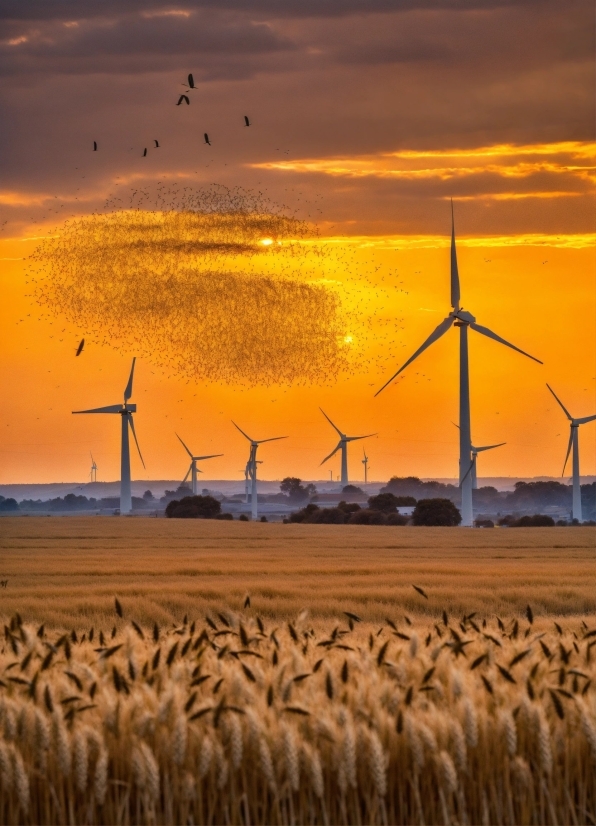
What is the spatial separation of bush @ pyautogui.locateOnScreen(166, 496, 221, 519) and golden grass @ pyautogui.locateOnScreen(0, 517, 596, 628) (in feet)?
200

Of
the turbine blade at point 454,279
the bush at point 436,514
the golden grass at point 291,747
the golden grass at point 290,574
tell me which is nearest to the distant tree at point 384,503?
the bush at point 436,514

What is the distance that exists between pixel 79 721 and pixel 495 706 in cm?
342

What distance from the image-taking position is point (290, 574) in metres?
45.3

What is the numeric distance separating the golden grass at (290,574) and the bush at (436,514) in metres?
37.5

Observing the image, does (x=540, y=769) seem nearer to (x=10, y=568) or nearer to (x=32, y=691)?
(x=32, y=691)

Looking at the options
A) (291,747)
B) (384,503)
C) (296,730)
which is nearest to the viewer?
(291,747)

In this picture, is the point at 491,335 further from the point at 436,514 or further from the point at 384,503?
the point at 384,503

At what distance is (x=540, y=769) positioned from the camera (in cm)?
1096

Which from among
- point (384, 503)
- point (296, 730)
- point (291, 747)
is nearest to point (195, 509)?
point (384, 503)

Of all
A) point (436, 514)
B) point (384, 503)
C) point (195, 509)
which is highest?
point (384, 503)

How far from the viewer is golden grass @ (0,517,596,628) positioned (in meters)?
32.3

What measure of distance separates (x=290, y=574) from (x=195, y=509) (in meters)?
99.7

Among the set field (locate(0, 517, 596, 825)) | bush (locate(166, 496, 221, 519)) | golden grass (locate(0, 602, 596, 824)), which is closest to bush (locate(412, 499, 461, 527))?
bush (locate(166, 496, 221, 519))

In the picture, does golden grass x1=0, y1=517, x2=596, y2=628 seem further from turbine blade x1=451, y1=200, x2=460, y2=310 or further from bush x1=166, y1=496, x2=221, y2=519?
bush x1=166, y1=496, x2=221, y2=519
